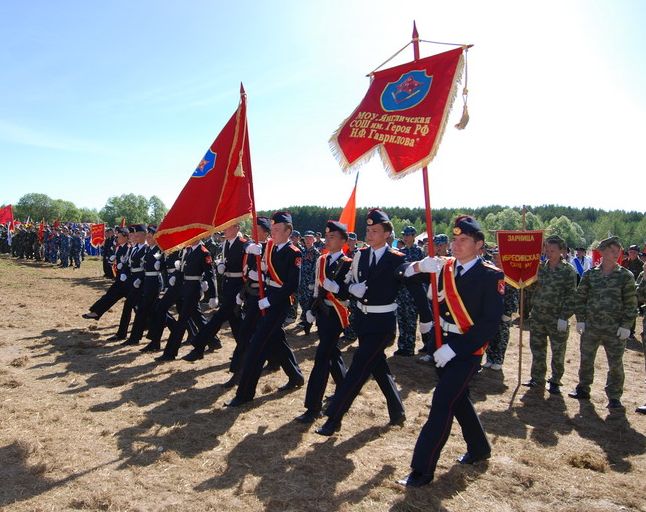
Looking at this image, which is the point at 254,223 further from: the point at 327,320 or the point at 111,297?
the point at 111,297

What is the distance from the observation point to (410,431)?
5391 millimetres

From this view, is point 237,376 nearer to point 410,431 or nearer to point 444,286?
point 410,431

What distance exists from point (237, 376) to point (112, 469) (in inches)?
107

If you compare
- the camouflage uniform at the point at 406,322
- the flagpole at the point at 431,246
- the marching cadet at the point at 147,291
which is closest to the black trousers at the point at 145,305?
the marching cadet at the point at 147,291

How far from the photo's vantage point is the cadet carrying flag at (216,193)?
21.9 feet

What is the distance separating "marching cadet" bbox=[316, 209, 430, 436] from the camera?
196 inches

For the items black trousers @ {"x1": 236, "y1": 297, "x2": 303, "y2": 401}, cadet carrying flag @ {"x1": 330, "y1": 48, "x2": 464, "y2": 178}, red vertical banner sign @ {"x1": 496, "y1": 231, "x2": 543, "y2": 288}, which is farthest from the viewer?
red vertical banner sign @ {"x1": 496, "y1": 231, "x2": 543, "y2": 288}

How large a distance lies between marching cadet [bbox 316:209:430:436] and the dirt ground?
49 cm

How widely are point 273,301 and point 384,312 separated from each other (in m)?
1.57

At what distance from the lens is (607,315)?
6551 mm

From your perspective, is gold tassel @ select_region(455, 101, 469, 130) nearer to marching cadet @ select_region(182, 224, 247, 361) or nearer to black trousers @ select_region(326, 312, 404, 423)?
black trousers @ select_region(326, 312, 404, 423)

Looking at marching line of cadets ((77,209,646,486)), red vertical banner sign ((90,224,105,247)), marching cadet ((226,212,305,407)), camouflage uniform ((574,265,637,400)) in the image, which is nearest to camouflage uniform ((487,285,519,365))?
marching line of cadets ((77,209,646,486))

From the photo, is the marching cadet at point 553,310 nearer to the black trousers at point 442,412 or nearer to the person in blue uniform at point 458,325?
the person in blue uniform at point 458,325

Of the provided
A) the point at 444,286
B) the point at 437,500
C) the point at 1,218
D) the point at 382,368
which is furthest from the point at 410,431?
the point at 1,218
